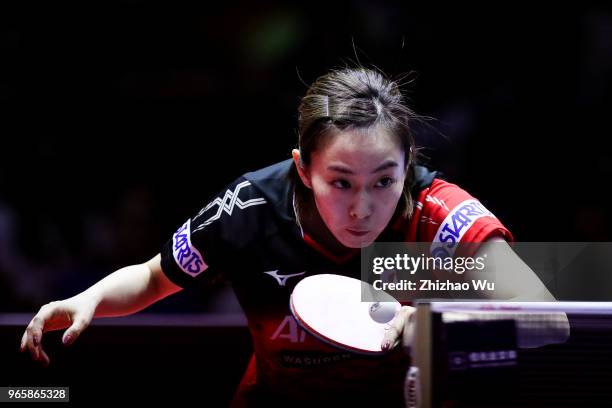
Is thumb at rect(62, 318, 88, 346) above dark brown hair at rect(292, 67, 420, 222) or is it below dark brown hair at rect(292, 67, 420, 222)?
below

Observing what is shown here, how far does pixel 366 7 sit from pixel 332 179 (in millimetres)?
3267

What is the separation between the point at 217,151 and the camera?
5.32 metres

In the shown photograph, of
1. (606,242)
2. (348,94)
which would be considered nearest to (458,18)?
(606,242)

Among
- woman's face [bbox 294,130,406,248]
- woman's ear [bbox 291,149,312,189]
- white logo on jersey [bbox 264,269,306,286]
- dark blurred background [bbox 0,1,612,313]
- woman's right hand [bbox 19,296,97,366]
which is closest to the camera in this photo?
woman's right hand [bbox 19,296,97,366]

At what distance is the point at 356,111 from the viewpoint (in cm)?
242

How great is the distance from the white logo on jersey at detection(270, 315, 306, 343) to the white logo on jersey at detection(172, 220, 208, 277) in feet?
1.04

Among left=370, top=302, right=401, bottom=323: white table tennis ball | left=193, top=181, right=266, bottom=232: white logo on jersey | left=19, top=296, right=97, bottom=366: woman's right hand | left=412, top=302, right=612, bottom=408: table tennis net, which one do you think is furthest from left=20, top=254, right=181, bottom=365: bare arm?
left=412, top=302, right=612, bottom=408: table tennis net

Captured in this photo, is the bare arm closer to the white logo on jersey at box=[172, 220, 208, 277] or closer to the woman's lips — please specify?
the white logo on jersey at box=[172, 220, 208, 277]

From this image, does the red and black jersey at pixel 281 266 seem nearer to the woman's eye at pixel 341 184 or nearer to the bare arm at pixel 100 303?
the bare arm at pixel 100 303

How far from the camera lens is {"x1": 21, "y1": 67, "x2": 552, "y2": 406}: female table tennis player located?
2457 mm

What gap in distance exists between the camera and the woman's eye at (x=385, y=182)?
93.7 inches

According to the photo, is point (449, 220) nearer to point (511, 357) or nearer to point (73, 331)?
point (511, 357)

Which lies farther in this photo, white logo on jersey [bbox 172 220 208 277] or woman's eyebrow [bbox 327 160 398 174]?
white logo on jersey [bbox 172 220 208 277]

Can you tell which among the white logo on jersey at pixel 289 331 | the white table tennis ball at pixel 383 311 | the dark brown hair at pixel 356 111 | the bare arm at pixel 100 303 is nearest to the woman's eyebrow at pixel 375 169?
the dark brown hair at pixel 356 111
